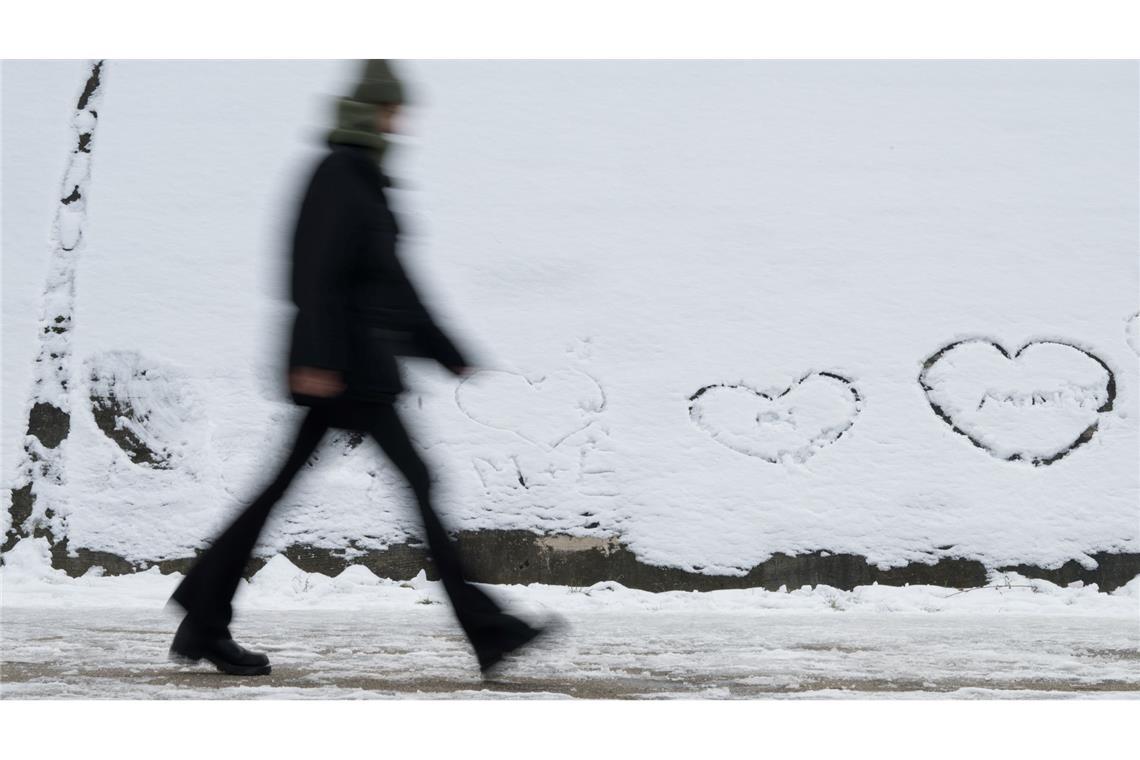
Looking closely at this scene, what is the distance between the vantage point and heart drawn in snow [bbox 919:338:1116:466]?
6.47 metres

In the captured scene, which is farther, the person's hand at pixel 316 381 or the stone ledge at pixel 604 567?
the stone ledge at pixel 604 567

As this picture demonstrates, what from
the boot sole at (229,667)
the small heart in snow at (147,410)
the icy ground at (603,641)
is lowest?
the icy ground at (603,641)

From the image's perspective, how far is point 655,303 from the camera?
6824 millimetres

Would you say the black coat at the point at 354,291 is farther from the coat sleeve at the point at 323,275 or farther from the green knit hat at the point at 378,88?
the green knit hat at the point at 378,88

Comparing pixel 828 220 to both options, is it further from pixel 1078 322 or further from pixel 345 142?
pixel 345 142

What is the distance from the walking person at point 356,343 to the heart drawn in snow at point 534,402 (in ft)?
10.4

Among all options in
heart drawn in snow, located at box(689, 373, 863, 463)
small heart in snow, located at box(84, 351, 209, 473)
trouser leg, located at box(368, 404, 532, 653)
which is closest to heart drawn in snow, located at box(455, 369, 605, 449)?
heart drawn in snow, located at box(689, 373, 863, 463)

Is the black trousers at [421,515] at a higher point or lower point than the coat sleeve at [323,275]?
lower

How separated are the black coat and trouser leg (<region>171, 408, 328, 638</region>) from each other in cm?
11

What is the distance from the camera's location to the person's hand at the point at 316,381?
3.16 metres

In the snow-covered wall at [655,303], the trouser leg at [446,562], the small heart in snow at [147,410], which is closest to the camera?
the trouser leg at [446,562]

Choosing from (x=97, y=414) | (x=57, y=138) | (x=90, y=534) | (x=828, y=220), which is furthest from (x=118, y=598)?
(x=828, y=220)

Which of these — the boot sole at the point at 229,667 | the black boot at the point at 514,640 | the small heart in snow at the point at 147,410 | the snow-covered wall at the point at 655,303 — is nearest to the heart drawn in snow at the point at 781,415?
the snow-covered wall at the point at 655,303

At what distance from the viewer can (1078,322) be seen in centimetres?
671
